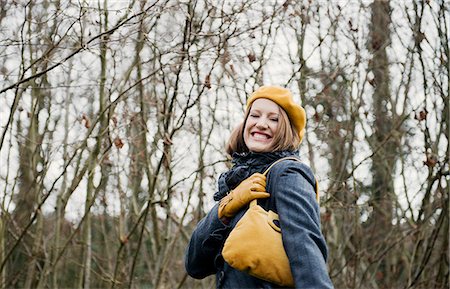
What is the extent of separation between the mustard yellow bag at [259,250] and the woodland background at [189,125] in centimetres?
246

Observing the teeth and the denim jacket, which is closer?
the denim jacket

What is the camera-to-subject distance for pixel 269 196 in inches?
97.3

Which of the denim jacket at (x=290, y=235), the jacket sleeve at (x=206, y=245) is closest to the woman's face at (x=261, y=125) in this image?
the denim jacket at (x=290, y=235)

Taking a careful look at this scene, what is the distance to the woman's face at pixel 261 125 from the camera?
2643 mm

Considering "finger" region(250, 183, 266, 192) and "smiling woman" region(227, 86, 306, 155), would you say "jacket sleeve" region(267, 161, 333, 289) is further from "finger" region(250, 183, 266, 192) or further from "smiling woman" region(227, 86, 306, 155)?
"smiling woman" region(227, 86, 306, 155)

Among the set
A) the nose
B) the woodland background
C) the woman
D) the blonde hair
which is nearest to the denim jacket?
the woman

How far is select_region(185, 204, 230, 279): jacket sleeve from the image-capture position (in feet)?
8.50

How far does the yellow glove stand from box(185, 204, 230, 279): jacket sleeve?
0.05m

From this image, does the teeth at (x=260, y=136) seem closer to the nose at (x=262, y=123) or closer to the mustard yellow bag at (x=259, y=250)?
the nose at (x=262, y=123)

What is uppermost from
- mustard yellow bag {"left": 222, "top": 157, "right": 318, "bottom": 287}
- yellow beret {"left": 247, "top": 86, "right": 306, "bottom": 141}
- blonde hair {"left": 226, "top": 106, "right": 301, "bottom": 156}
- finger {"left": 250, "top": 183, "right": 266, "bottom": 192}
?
yellow beret {"left": 247, "top": 86, "right": 306, "bottom": 141}

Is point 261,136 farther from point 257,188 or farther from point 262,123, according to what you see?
point 257,188

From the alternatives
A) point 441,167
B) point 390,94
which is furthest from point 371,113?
point 441,167

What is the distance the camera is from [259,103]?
275 cm

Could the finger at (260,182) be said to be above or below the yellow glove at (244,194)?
above
